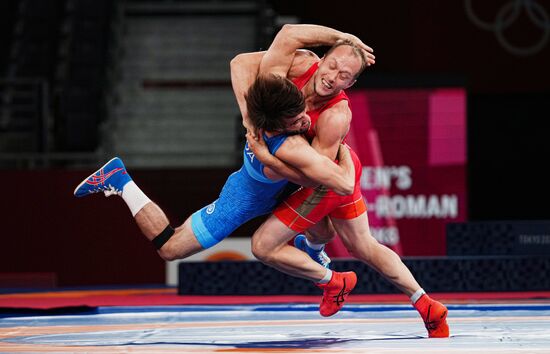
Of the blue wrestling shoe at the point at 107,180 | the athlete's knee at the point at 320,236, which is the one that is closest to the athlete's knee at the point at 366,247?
the athlete's knee at the point at 320,236

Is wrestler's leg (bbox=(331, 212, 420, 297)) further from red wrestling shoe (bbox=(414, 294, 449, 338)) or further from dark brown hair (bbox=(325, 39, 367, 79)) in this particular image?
dark brown hair (bbox=(325, 39, 367, 79))

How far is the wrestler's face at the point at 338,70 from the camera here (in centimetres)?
458

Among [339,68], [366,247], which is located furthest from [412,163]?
[339,68]

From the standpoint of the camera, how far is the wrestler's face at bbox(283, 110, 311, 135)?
4504 mm

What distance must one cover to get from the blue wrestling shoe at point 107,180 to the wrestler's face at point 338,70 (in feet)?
3.94

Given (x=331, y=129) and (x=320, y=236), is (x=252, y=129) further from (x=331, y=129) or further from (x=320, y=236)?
(x=320, y=236)

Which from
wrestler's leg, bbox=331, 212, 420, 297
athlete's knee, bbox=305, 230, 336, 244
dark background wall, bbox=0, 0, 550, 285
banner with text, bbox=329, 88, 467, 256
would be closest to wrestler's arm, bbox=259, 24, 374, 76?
wrestler's leg, bbox=331, 212, 420, 297

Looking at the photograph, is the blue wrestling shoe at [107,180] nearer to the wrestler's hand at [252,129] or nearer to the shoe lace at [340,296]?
the wrestler's hand at [252,129]

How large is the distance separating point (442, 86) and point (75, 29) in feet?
14.0

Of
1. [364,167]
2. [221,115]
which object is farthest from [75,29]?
[364,167]

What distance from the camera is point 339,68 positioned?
180 inches

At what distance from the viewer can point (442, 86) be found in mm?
8883

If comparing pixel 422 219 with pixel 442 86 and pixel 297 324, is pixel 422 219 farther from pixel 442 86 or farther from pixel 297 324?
pixel 297 324

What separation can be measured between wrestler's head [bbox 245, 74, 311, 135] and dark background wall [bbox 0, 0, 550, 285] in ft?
14.7
